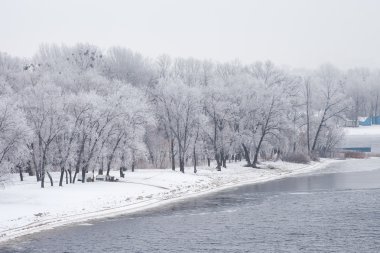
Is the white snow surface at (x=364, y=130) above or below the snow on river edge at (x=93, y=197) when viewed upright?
above

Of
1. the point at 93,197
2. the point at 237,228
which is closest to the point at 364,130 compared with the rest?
the point at 93,197

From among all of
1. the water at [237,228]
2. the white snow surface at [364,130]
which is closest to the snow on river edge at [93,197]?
the water at [237,228]

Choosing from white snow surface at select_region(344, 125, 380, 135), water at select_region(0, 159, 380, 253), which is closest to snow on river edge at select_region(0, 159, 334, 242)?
water at select_region(0, 159, 380, 253)

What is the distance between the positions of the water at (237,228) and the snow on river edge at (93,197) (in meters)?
2.62

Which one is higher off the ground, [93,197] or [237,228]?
[93,197]

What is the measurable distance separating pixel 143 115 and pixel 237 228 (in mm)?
31510

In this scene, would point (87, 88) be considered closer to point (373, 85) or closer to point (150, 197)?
point (150, 197)

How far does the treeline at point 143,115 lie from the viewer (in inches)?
2107

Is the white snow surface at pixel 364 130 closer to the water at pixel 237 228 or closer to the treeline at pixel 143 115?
the treeline at pixel 143 115

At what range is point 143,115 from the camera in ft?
212

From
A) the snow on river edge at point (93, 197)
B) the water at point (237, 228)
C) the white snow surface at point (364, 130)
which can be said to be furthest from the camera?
the white snow surface at point (364, 130)

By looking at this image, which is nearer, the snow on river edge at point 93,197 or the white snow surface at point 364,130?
the snow on river edge at point 93,197

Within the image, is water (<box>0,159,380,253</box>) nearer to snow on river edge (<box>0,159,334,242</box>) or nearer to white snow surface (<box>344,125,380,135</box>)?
snow on river edge (<box>0,159,334,242</box>)

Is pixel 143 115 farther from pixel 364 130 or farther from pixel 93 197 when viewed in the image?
pixel 364 130
